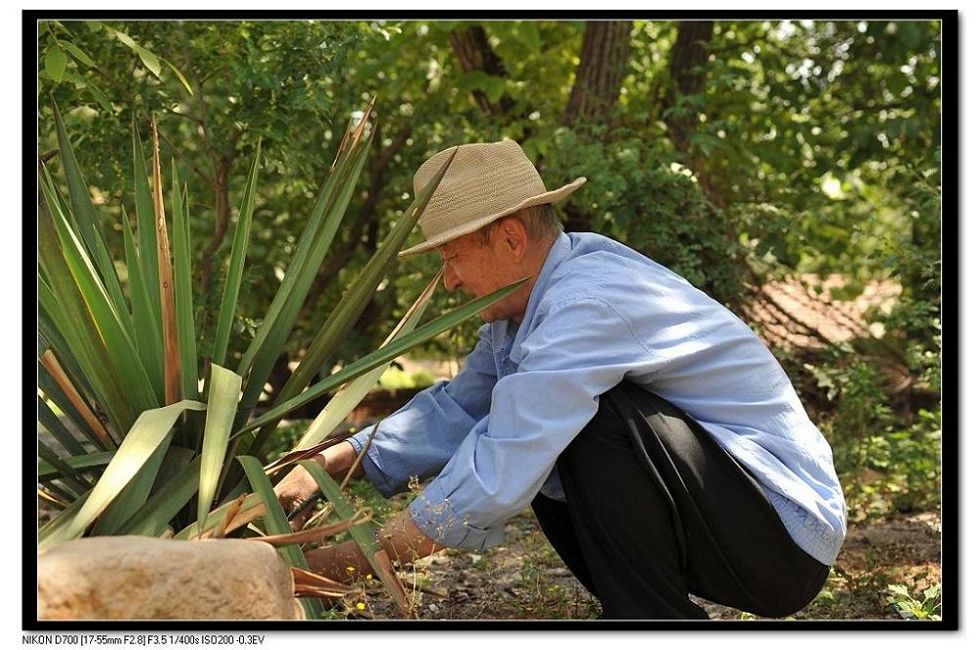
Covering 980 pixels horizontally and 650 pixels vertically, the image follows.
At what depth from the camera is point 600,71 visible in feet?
18.3

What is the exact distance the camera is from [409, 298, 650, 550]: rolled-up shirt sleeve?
2338 millimetres

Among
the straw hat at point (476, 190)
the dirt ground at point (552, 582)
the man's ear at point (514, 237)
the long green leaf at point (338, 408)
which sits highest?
the straw hat at point (476, 190)

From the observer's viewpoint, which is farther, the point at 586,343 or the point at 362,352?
the point at 362,352

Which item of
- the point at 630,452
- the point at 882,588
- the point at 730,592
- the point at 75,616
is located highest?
the point at 630,452

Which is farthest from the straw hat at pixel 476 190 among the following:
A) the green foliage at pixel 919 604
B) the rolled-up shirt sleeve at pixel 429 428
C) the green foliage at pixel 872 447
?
the green foliage at pixel 872 447

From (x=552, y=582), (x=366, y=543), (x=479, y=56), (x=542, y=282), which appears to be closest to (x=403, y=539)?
(x=366, y=543)

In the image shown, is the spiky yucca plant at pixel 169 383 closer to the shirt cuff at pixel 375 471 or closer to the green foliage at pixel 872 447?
the shirt cuff at pixel 375 471

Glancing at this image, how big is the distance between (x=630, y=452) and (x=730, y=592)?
0.47 meters

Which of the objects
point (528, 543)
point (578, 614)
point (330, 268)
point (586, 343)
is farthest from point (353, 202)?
point (586, 343)

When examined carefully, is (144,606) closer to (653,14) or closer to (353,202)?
(653,14)

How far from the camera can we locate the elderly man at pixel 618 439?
2.37 m

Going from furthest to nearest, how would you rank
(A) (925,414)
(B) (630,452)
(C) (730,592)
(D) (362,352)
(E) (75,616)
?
(D) (362,352), (A) (925,414), (C) (730,592), (B) (630,452), (E) (75,616)

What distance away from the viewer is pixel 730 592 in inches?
104

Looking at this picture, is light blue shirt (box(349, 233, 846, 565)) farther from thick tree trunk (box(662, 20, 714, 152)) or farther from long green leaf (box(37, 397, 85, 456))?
thick tree trunk (box(662, 20, 714, 152))
